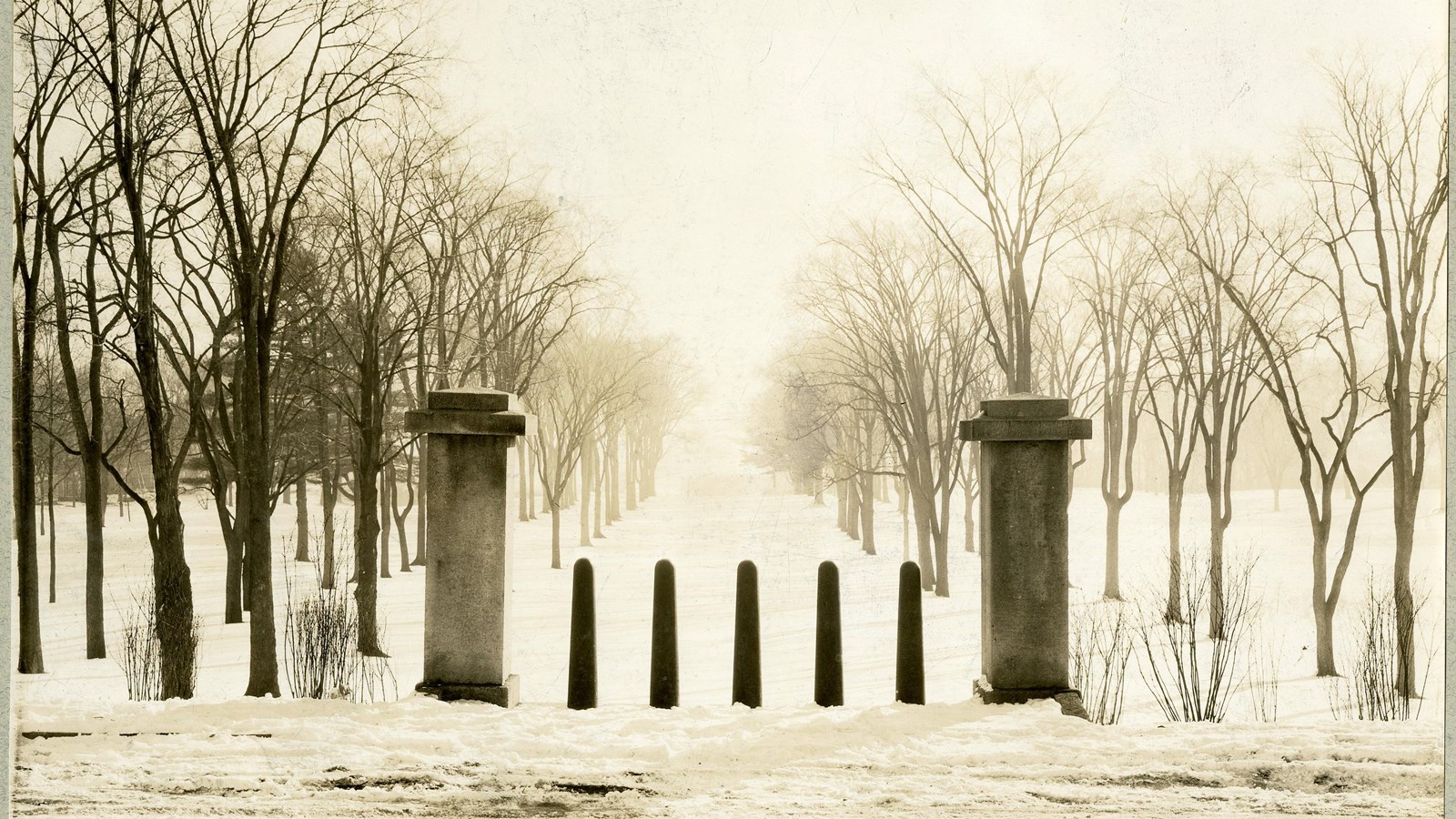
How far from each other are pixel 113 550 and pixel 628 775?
21.5 m

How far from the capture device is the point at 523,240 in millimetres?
13828

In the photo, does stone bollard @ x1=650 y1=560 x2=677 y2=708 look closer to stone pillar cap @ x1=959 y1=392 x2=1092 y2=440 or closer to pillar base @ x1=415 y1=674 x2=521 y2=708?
pillar base @ x1=415 y1=674 x2=521 y2=708

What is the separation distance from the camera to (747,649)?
545 cm

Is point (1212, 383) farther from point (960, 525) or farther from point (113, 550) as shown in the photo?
point (113, 550)

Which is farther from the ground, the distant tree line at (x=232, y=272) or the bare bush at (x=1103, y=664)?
the distant tree line at (x=232, y=272)

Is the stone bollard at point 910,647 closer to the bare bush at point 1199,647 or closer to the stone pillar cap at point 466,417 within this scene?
the bare bush at point 1199,647

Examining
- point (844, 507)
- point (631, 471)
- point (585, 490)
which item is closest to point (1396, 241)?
point (585, 490)

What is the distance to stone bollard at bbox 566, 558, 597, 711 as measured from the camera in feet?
17.6

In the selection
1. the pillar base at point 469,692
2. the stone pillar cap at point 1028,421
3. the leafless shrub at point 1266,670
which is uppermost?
the stone pillar cap at point 1028,421

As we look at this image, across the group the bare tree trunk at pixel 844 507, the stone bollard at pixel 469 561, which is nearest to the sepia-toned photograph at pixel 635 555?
the stone bollard at pixel 469 561

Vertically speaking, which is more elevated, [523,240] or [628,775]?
[523,240]

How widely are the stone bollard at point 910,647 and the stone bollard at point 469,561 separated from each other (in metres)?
2.18

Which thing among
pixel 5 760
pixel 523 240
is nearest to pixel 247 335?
pixel 5 760

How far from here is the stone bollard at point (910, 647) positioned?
5316mm
